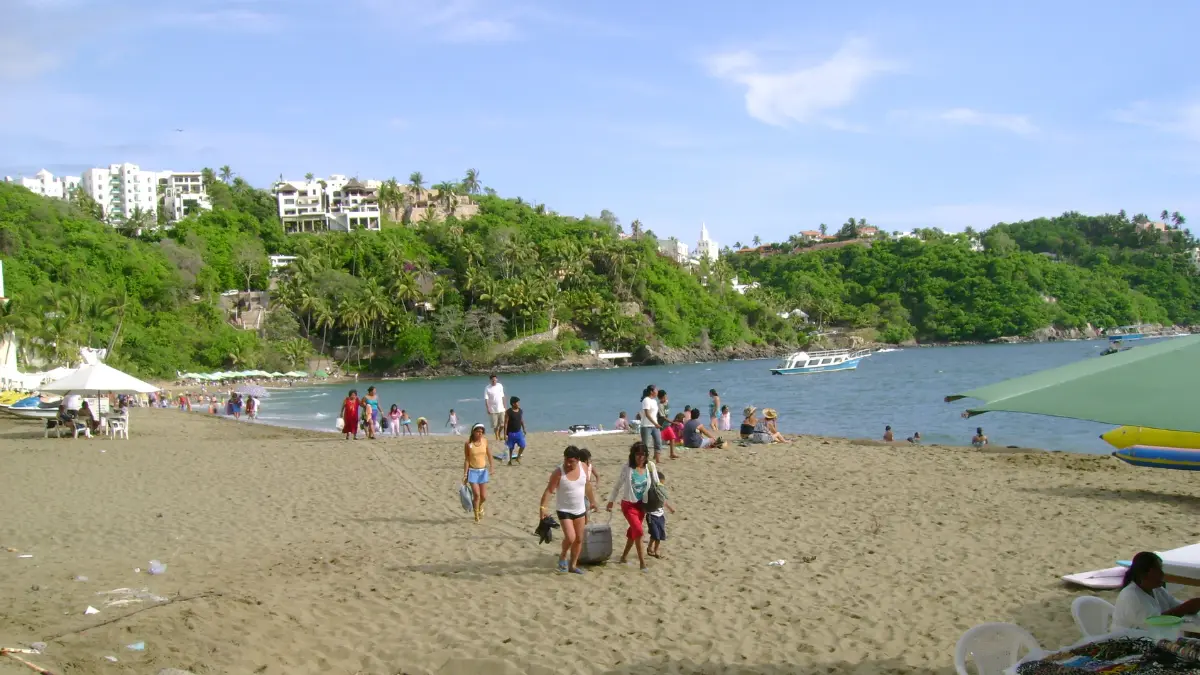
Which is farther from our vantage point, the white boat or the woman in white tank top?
the white boat

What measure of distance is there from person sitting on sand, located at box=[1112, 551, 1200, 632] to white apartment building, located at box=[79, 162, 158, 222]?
546 feet

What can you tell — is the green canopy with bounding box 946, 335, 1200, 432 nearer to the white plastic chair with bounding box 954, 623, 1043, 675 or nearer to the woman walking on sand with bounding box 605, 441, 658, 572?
the white plastic chair with bounding box 954, 623, 1043, 675

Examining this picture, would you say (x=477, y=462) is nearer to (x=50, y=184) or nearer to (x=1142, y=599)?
(x=1142, y=599)

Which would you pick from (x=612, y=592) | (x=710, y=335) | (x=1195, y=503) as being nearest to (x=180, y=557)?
(x=612, y=592)

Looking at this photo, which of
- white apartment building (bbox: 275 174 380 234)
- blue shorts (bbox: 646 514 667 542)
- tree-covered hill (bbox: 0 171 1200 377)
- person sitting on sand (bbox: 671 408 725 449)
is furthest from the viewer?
white apartment building (bbox: 275 174 380 234)

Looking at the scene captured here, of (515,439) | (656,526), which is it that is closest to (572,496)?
(656,526)

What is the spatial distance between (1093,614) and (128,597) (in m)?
7.25

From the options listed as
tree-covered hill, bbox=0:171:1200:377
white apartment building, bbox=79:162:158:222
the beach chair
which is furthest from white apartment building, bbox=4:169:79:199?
the beach chair

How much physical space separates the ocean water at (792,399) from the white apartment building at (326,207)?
39.5 m

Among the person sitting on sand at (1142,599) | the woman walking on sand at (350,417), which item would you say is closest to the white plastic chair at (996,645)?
the person sitting on sand at (1142,599)

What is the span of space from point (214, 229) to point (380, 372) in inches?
1167

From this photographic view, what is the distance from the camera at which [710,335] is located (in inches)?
4304

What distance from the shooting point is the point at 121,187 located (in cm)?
15375

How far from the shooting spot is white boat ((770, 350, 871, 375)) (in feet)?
228
